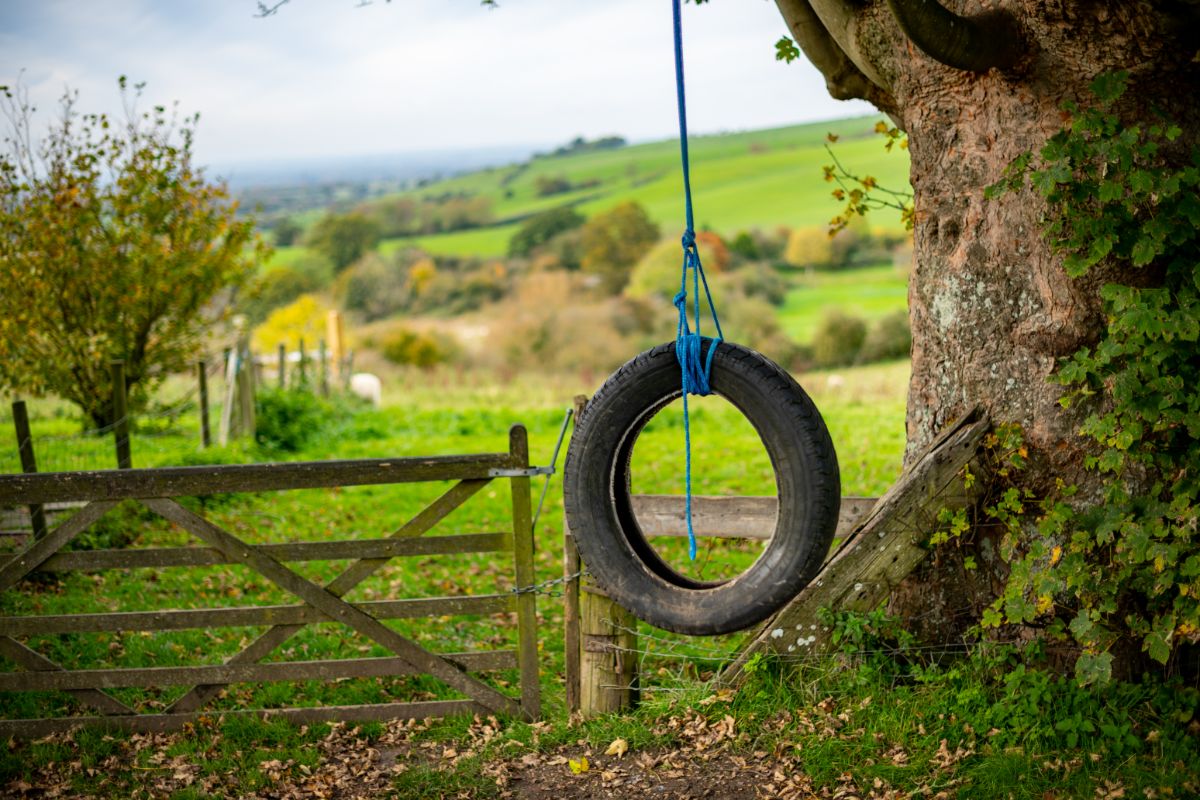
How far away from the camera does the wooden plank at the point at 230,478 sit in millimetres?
5191

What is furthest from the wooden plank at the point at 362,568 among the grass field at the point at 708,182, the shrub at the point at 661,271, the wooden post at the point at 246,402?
the grass field at the point at 708,182

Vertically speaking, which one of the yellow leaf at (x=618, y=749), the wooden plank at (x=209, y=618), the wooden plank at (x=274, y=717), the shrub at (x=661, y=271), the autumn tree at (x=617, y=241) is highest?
the autumn tree at (x=617, y=241)

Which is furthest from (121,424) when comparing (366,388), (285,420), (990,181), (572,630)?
(366,388)

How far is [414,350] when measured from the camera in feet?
102

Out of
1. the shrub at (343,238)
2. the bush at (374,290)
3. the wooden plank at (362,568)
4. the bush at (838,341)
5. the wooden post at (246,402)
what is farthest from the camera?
the shrub at (343,238)

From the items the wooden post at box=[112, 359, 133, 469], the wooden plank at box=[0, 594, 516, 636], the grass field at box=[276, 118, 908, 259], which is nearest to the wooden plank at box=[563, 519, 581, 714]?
the wooden plank at box=[0, 594, 516, 636]

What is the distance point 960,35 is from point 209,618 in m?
4.55

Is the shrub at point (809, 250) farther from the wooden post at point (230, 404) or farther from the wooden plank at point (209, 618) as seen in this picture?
the wooden plank at point (209, 618)

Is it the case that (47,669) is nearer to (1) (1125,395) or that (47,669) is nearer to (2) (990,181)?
(2) (990,181)

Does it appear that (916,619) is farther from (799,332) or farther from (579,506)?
(799,332)

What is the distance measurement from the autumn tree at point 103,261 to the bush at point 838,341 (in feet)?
63.7

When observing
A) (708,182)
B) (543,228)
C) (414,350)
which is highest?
(708,182)

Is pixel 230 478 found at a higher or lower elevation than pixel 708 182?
lower

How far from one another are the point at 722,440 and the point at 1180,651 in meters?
9.18
